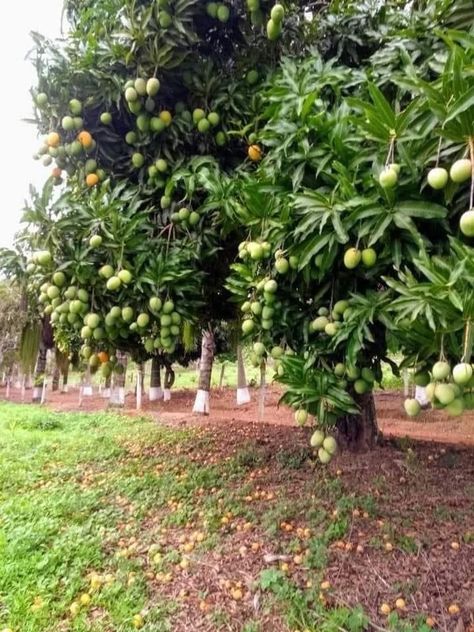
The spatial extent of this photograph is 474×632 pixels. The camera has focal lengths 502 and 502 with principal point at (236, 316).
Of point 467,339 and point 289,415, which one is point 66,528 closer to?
point 467,339

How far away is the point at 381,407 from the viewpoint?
1027 centimetres

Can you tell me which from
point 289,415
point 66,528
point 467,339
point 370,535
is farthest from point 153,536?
point 289,415

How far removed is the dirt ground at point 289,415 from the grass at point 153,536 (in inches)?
80.5

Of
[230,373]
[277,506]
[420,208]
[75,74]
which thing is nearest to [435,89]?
[420,208]

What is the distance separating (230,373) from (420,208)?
2345 cm

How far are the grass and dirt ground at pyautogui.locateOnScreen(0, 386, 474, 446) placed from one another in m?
2.04

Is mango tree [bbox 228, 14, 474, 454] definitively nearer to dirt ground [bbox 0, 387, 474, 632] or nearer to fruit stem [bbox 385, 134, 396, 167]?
fruit stem [bbox 385, 134, 396, 167]

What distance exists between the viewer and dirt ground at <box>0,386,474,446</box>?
7461mm

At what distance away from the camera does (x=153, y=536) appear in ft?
11.5

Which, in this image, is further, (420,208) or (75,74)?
(75,74)

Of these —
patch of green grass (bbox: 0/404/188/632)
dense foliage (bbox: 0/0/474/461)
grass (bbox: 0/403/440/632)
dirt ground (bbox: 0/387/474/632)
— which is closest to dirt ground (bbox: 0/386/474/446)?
dirt ground (bbox: 0/387/474/632)

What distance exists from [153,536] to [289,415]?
23.5 feet

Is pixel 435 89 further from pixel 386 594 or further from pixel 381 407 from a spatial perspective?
pixel 381 407

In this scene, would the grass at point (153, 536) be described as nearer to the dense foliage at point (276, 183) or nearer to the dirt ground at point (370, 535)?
the dirt ground at point (370, 535)
